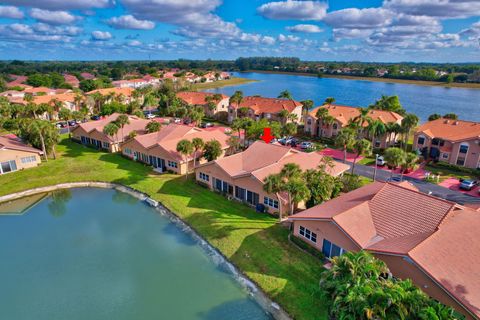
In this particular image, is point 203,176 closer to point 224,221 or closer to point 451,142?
point 224,221

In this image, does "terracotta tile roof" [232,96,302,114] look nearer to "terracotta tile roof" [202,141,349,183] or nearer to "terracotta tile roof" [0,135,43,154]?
"terracotta tile roof" [202,141,349,183]

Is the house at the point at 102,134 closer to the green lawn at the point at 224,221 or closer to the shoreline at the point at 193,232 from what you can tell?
the green lawn at the point at 224,221

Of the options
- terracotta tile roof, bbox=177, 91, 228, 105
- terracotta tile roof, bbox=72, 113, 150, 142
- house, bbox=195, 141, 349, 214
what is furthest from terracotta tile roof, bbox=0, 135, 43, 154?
terracotta tile roof, bbox=177, 91, 228, 105

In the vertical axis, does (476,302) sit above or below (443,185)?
above

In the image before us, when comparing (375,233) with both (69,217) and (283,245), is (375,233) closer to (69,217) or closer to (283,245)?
(283,245)

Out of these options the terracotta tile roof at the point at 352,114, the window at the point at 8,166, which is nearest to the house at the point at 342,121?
the terracotta tile roof at the point at 352,114

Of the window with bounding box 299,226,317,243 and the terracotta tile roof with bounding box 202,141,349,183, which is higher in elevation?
the terracotta tile roof with bounding box 202,141,349,183

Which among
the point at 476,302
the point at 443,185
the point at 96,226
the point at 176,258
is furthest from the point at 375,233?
the point at 96,226
